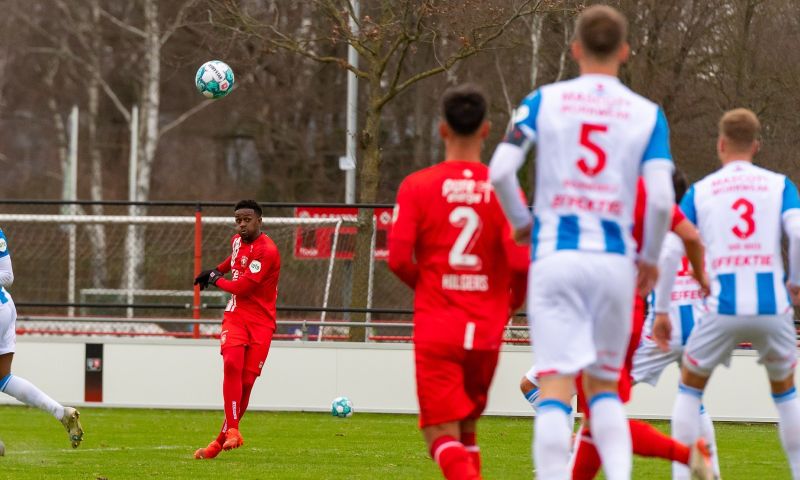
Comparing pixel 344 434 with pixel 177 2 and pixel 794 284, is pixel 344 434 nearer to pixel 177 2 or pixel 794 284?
pixel 794 284

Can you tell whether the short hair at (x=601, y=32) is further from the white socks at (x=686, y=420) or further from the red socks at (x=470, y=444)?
the white socks at (x=686, y=420)

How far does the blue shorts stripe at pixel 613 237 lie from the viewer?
5.43 m

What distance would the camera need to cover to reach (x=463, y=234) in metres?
6.10

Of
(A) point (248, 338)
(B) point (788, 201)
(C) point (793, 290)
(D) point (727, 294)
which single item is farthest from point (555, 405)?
(A) point (248, 338)

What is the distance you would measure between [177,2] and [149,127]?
3700 mm

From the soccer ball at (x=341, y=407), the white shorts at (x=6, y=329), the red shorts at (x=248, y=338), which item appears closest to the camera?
the white shorts at (x=6, y=329)

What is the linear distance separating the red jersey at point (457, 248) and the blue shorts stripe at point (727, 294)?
1272 millimetres

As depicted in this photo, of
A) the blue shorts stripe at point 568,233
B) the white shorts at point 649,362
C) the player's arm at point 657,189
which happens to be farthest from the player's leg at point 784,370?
the blue shorts stripe at point 568,233

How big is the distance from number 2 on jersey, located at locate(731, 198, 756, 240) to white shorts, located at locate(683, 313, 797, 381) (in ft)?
1.32

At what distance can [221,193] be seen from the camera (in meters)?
36.7

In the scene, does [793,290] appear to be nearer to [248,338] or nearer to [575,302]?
[575,302]

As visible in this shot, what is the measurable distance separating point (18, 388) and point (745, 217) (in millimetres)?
6151

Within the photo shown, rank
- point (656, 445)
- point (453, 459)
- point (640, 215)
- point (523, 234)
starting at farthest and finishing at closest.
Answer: point (656, 445), point (640, 215), point (453, 459), point (523, 234)

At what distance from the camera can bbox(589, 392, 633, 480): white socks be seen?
17.8 ft
